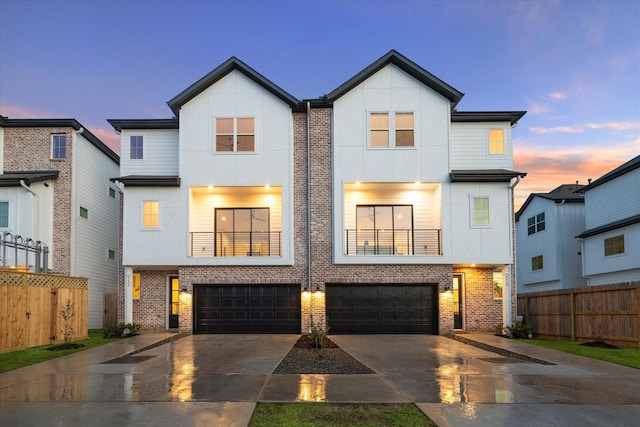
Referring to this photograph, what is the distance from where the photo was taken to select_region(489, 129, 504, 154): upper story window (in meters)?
21.1

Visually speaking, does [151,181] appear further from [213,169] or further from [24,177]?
[24,177]

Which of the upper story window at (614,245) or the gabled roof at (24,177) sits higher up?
the gabled roof at (24,177)

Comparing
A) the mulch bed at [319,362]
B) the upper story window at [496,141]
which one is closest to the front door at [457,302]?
the upper story window at [496,141]

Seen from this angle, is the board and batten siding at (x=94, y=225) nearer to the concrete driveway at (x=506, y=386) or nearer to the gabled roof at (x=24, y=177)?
the gabled roof at (x=24, y=177)

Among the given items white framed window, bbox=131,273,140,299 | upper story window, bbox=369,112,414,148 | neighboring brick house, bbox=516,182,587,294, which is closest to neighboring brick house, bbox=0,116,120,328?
white framed window, bbox=131,273,140,299

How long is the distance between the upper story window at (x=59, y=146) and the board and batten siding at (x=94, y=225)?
1.66 ft

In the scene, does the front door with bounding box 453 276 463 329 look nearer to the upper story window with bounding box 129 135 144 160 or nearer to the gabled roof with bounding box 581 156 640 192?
the gabled roof with bounding box 581 156 640 192

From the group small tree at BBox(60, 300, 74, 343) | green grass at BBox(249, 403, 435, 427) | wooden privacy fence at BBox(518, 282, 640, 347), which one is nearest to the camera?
green grass at BBox(249, 403, 435, 427)

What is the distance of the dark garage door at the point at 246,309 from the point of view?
20.3 m

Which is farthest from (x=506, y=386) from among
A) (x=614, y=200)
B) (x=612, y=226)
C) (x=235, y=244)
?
(x=614, y=200)

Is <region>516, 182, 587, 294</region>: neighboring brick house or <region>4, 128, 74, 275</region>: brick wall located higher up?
<region>4, 128, 74, 275</region>: brick wall

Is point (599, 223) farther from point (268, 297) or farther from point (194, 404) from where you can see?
point (194, 404)

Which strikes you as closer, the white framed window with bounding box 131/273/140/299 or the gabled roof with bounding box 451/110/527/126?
the gabled roof with bounding box 451/110/527/126

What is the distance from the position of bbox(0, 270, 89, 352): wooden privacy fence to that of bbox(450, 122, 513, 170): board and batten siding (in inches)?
615
